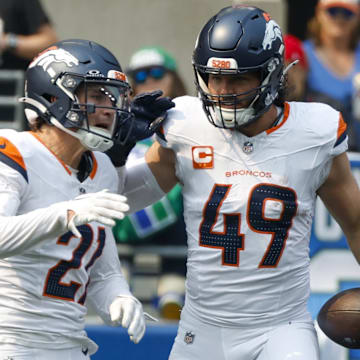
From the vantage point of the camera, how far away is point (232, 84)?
449cm

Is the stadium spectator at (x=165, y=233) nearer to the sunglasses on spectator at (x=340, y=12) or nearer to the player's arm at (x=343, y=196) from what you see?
the sunglasses on spectator at (x=340, y=12)

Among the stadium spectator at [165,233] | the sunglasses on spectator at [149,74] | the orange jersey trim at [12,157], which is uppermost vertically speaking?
the orange jersey trim at [12,157]

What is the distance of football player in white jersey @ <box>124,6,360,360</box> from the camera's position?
448 centimetres

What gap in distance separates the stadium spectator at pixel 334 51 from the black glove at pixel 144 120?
237 cm

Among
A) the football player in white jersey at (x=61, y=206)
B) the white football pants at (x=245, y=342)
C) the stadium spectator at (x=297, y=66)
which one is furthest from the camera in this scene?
the stadium spectator at (x=297, y=66)

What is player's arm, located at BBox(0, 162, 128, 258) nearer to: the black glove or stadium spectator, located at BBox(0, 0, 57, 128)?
the black glove

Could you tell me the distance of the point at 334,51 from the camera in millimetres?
7219

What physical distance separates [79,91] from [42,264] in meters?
0.73

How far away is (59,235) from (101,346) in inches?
73.7

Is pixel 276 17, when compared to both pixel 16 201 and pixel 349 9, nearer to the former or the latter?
pixel 349 9

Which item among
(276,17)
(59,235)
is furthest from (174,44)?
(59,235)

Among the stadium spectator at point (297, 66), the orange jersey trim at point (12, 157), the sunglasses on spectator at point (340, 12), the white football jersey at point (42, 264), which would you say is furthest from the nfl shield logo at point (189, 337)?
the sunglasses on spectator at point (340, 12)

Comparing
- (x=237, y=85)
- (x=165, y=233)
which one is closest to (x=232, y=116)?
(x=237, y=85)

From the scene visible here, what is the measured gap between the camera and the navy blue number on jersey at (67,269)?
4293mm
